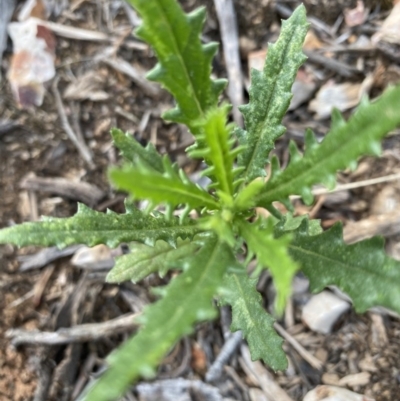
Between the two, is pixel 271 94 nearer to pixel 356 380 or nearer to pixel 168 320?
pixel 168 320

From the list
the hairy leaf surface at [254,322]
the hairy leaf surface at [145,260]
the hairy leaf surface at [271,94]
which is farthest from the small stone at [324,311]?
the hairy leaf surface at [271,94]

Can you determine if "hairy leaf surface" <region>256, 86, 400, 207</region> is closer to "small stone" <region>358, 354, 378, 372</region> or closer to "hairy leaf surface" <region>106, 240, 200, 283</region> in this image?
"hairy leaf surface" <region>106, 240, 200, 283</region>

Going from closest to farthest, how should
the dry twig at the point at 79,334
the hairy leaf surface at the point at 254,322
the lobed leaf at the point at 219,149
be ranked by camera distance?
1. the lobed leaf at the point at 219,149
2. the hairy leaf surface at the point at 254,322
3. the dry twig at the point at 79,334

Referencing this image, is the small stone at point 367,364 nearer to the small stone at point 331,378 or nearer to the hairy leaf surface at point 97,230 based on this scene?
the small stone at point 331,378

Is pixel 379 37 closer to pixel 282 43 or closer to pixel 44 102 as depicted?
pixel 282 43

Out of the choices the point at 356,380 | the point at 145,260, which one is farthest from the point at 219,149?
the point at 356,380

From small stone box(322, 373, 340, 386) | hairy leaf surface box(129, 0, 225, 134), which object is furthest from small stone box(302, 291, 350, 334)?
hairy leaf surface box(129, 0, 225, 134)
